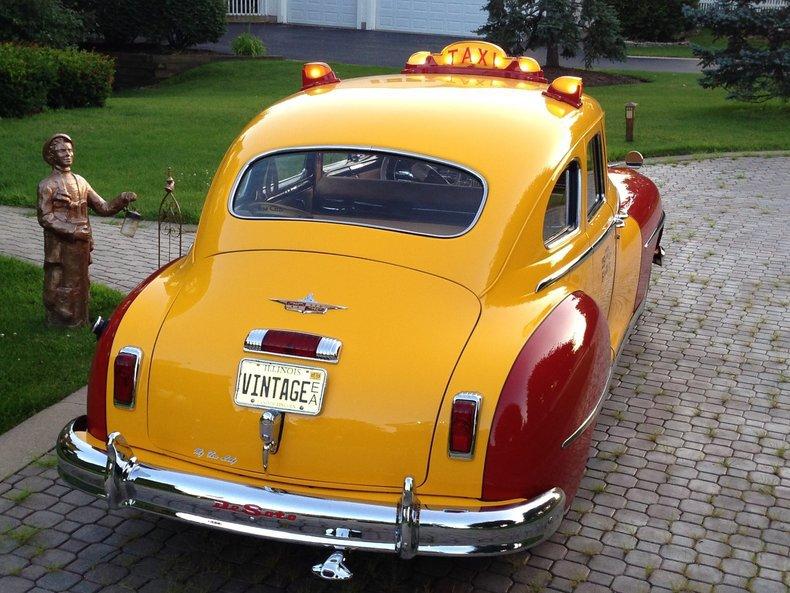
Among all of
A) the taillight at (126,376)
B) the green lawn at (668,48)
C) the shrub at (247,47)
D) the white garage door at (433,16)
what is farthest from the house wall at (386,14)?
the taillight at (126,376)

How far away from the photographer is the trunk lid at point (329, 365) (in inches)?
149

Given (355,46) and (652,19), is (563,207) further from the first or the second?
(652,19)

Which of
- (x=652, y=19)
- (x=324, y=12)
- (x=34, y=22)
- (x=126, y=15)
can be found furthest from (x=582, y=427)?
(x=324, y=12)

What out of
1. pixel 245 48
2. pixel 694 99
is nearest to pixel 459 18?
pixel 245 48

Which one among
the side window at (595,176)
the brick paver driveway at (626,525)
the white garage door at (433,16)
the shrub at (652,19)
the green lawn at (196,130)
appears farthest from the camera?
the shrub at (652,19)

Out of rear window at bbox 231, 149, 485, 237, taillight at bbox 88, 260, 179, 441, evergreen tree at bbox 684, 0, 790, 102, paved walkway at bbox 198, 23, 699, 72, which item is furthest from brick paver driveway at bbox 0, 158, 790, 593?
paved walkway at bbox 198, 23, 699, 72

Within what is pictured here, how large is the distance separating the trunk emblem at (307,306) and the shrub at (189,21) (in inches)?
922

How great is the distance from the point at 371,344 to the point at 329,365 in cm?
19

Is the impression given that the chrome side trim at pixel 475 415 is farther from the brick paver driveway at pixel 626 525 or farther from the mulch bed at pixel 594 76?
the mulch bed at pixel 594 76

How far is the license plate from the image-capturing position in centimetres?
385

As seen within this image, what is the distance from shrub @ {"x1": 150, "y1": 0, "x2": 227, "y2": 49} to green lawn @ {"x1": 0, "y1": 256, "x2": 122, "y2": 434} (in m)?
19.6

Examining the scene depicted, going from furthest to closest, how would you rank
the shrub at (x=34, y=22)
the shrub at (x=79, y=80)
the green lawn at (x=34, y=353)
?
the shrub at (x=34, y=22)
the shrub at (x=79, y=80)
the green lawn at (x=34, y=353)

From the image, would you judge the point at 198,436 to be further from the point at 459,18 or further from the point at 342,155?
the point at 459,18

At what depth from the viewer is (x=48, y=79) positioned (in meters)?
16.5
